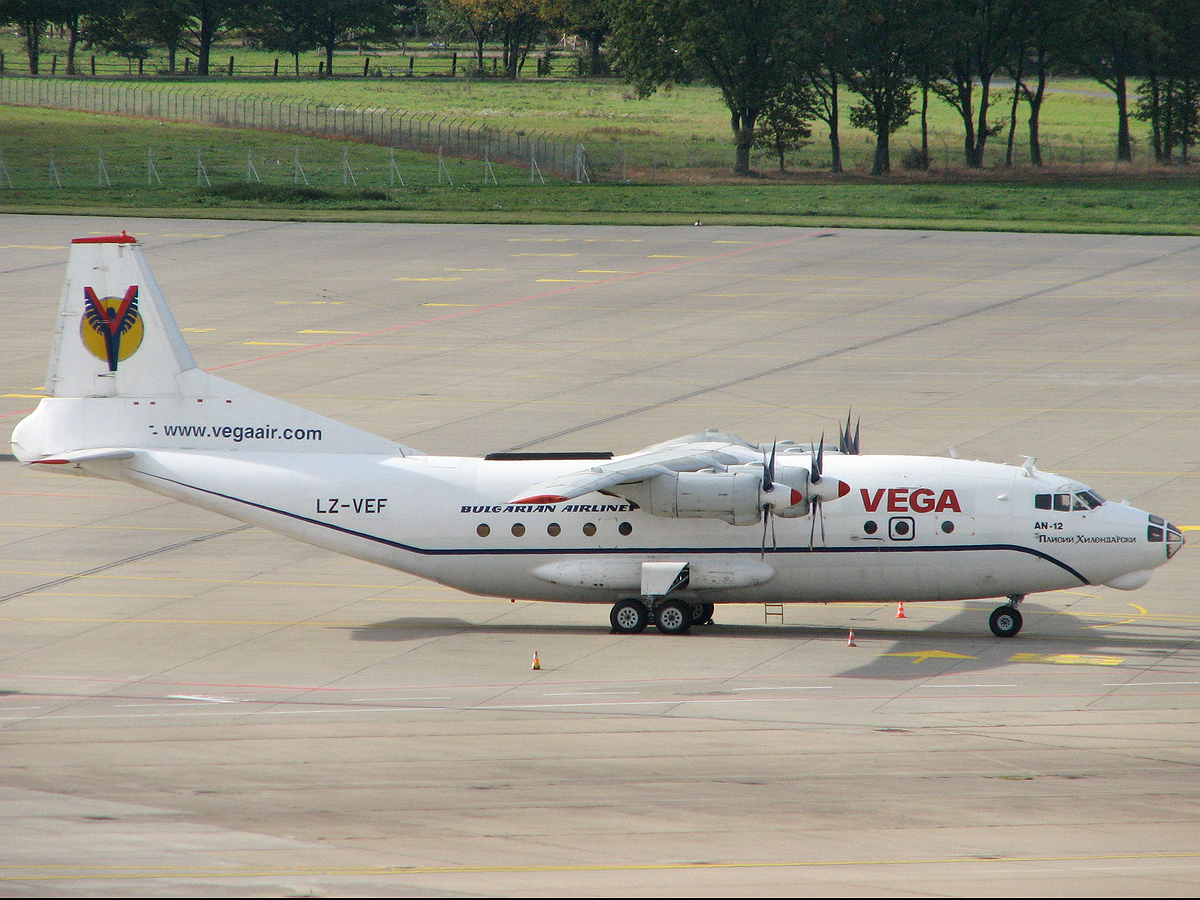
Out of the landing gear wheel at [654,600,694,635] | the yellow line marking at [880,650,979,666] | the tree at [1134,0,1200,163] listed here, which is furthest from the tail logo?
the tree at [1134,0,1200,163]

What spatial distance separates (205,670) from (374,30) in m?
156

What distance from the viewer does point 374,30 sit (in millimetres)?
174500

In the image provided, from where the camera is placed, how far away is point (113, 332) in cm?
3281

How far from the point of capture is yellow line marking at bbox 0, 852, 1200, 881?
1898cm

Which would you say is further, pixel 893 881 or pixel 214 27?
pixel 214 27

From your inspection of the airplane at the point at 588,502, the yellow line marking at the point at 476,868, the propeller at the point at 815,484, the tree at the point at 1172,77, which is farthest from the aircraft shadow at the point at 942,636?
the tree at the point at 1172,77

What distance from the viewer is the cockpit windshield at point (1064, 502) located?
1199 inches

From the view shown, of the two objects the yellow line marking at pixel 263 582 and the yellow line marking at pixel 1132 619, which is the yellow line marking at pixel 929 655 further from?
the yellow line marking at pixel 263 582

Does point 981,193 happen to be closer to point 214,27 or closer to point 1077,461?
point 1077,461

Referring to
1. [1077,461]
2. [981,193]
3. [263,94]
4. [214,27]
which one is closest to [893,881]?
[1077,461]

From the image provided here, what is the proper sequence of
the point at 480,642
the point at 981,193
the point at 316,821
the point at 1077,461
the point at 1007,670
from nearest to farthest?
the point at 316,821 → the point at 1007,670 → the point at 480,642 → the point at 1077,461 → the point at 981,193

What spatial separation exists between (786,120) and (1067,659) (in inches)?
3186

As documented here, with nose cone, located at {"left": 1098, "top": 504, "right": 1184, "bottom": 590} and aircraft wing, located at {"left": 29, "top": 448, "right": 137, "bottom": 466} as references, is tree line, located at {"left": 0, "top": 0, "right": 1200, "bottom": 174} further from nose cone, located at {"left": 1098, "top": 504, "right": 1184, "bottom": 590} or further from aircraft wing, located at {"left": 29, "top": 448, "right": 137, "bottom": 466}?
aircraft wing, located at {"left": 29, "top": 448, "right": 137, "bottom": 466}

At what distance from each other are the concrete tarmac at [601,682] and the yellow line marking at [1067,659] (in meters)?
0.19
